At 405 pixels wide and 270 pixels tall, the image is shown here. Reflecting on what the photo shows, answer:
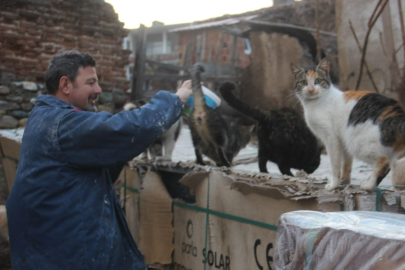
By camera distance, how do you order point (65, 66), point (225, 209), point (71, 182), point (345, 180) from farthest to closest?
point (225, 209) < point (345, 180) < point (65, 66) < point (71, 182)

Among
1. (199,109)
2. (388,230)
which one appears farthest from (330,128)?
(199,109)

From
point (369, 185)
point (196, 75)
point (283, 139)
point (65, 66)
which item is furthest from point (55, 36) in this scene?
point (369, 185)

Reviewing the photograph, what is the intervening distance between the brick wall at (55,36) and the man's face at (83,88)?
5.20m

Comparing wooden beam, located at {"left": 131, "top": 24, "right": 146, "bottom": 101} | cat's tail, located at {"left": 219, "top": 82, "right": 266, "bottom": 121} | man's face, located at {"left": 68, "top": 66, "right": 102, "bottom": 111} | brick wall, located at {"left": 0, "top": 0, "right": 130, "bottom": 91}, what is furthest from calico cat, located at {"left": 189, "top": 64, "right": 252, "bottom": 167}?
wooden beam, located at {"left": 131, "top": 24, "right": 146, "bottom": 101}

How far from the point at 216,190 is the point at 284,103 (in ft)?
19.7

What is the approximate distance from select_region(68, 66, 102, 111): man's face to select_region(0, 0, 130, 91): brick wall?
5.20 meters

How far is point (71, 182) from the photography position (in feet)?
6.38

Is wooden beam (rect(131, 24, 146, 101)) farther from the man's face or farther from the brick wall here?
the man's face

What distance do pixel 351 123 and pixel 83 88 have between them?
58.7 inches

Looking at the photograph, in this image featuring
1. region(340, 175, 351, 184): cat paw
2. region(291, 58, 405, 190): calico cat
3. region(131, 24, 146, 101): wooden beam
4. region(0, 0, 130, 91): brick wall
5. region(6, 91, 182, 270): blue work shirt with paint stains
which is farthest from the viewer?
region(131, 24, 146, 101): wooden beam

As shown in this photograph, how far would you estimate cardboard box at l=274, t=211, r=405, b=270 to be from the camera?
1.10m

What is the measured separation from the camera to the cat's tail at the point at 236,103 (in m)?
3.48

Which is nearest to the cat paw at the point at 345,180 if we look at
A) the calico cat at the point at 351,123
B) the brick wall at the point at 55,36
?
the calico cat at the point at 351,123

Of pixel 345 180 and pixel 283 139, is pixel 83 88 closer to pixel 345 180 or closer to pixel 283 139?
pixel 345 180
